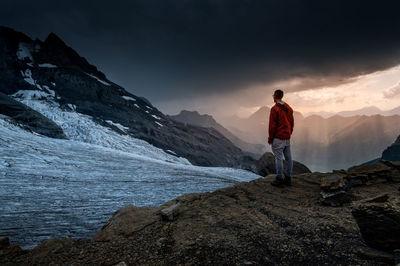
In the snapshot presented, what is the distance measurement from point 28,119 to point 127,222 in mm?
26349

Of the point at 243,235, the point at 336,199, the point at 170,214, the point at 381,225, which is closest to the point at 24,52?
the point at 170,214

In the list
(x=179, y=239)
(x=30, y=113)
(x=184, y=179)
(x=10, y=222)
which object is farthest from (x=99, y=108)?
(x=179, y=239)

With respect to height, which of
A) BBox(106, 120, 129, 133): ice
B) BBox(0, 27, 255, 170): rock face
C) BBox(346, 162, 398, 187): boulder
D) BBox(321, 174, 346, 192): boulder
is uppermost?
BBox(0, 27, 255, 170): rock face

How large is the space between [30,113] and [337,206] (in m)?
32.5

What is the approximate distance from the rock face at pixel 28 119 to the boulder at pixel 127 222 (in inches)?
905

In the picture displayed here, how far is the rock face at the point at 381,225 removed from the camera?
13.0 feet

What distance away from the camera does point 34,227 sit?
7.48 meters

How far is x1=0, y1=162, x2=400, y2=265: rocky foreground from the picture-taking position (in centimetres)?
408

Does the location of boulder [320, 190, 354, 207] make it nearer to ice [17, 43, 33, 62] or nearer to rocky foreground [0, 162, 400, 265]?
rocky foreground [0, 162, 400, 265]

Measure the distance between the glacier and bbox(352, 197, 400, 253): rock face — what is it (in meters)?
8.01

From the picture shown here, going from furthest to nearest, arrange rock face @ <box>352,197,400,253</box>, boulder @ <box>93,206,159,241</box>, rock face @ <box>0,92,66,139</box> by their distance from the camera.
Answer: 1. rock face @ <box>0,92,66,139</box>
2. boulder @ <box>93,206,159,241</box>
3. rock face @ <box>352,197,400,253</box>

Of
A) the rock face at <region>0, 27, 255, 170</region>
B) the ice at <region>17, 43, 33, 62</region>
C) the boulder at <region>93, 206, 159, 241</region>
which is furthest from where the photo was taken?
the ice at <region>17, 43, 33, 62</region>

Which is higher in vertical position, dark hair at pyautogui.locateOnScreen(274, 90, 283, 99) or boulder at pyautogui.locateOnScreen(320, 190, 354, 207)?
dark hair at pyautogui.locateOnScreen(274, 90, 283, 99)

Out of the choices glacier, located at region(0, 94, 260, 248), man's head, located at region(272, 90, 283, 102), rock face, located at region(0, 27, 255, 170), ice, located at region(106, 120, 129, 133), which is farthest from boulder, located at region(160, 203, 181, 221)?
ice, located at region(106, 120, 129, 133)
